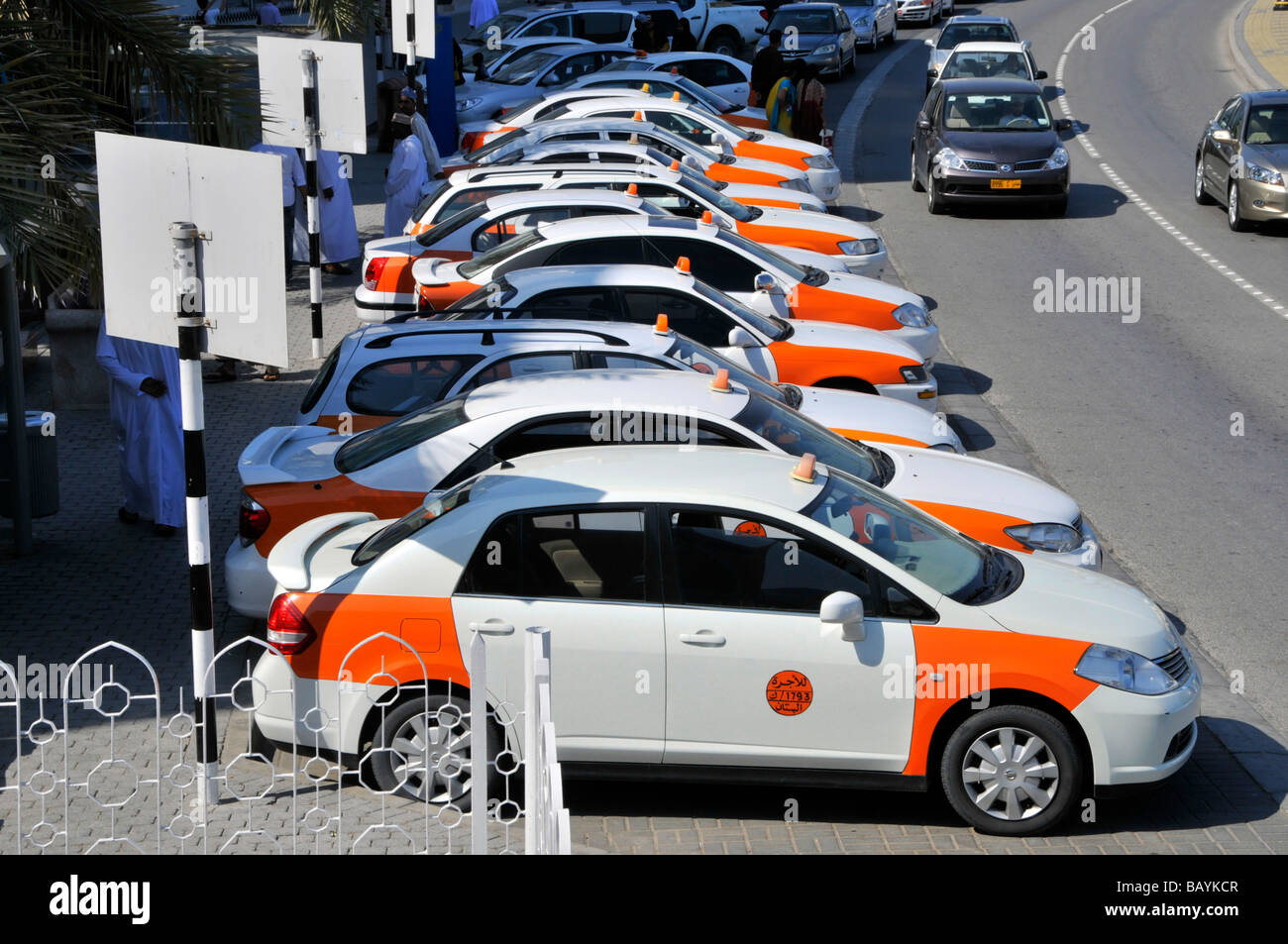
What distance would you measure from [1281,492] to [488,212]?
23.4 ft

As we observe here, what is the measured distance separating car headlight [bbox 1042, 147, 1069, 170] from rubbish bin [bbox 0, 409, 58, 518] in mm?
15330

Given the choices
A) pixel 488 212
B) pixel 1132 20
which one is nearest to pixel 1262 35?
pixel 1132 20

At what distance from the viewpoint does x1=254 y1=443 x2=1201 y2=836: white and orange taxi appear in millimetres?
6473

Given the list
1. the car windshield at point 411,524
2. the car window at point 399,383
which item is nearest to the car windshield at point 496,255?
the car window at point 399,383

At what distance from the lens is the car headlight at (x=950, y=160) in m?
21.6

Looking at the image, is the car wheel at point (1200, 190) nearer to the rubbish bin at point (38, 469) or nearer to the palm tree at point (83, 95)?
the rubbish bin at point (38, 469)

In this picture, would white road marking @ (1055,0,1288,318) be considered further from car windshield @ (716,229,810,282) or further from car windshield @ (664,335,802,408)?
car windshield @ (664,335,802,408)

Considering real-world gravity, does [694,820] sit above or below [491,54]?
below

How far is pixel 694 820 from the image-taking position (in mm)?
6770

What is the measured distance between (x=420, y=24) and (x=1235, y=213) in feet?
36.8

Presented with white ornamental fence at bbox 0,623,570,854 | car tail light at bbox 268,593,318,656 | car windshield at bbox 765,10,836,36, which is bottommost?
white ornamental fence at bbox 0,623,570,854

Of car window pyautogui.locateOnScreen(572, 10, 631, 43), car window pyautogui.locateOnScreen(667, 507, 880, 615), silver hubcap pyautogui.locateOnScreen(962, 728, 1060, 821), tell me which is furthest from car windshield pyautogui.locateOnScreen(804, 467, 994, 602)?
car window pyautogui.locateOnScreen(572, 10, 631, 43)
